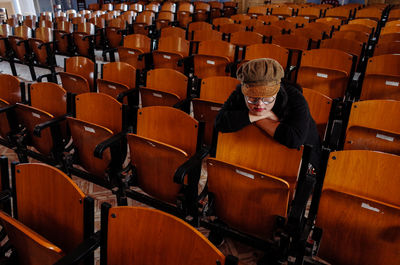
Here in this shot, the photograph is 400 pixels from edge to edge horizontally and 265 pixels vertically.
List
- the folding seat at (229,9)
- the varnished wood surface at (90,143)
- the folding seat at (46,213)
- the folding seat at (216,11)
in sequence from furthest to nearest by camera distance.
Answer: the folding seat at (229,9) < the folding seat at (216,11) < the varnished wood surface at (90,143) < the folding seat at (46,213)

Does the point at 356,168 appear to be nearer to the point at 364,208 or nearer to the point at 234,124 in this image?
the point at 364,208

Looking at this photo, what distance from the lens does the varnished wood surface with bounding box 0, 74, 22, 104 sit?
3.01 m

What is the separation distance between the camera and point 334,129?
8.14 feet

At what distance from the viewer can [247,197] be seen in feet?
5.40

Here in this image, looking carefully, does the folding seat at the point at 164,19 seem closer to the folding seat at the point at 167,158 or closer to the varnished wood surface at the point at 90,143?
the varnished wood surface at the point at 90,143

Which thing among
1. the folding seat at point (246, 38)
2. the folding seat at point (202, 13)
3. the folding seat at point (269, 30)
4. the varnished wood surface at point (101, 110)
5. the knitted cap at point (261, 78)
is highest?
the folding seat at point (202, 13)

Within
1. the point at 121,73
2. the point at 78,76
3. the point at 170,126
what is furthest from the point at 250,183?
the point at 78,76

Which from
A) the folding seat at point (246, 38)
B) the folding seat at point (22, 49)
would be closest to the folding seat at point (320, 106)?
the folding seat at point (246, 38)

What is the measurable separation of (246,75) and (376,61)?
235 cm

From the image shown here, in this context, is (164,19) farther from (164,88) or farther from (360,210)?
(360,210)

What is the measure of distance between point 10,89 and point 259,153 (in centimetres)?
260

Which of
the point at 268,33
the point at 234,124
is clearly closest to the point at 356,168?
the point at 234,124

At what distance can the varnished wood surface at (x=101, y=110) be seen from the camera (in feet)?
7.60

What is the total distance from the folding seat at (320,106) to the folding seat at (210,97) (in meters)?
0.59
